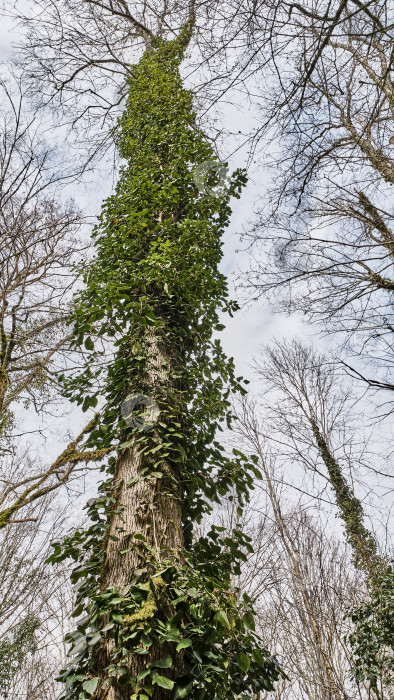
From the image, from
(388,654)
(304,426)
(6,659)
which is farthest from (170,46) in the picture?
(6,659)

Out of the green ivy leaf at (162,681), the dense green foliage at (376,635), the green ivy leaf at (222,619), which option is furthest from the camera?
the dense green foliage at (376,635)

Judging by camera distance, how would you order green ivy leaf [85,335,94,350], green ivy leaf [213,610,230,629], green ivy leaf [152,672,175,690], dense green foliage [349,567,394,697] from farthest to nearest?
dense green foliage [349,567,394,697] → green ivy leaf [85,335,94,350] → green ivy leaf [213,610,230,629] → green ivy leaf [152,672,175,690]

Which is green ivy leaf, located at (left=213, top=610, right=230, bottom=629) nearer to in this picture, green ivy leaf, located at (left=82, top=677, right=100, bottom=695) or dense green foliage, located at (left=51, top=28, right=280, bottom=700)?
dense green foliage, located at (left=51, top=28, right=280, bottom=700)

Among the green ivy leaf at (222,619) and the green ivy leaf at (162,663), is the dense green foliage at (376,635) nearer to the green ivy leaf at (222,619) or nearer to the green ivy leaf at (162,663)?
the green ivy leaf at (222,619)

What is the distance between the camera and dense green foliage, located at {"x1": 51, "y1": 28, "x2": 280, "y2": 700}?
5.44 ft

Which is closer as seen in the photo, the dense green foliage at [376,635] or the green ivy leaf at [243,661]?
the green ivy leaf at [243,661]

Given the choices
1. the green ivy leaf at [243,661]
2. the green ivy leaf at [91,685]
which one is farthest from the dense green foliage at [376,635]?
the green ivy leaf at [91,685]

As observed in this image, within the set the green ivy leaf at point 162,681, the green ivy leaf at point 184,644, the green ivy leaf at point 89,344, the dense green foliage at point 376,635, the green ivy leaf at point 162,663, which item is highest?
the green ivy leaf at point 89,344

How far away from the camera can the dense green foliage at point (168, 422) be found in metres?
1.66

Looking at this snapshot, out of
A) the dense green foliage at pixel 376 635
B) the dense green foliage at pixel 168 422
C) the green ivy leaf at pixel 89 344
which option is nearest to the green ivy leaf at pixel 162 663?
the dense green foliage at pixel 168 422

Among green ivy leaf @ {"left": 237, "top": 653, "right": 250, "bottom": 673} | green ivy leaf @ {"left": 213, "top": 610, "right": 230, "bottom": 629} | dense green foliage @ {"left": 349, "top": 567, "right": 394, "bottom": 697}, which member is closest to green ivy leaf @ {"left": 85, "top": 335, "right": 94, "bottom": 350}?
green ivy leaf @ {"left": 213, "top": 610, "right": 230, "bottom": 629}

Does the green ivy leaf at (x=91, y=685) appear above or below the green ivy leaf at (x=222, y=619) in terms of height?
below

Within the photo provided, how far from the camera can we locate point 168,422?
8.03 feet

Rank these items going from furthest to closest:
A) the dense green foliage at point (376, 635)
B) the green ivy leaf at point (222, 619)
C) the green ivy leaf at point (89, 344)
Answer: the dense green foliage at point (376, 635) → the green ivy leaf at point (89, 344) → the green ivy leaf at point (222, 619)
